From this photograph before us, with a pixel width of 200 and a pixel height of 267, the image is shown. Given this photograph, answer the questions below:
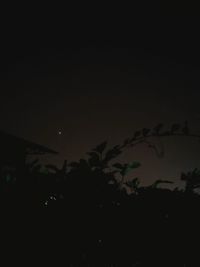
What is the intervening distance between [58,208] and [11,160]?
0.37m

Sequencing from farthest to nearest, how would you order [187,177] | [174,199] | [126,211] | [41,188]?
1. [187,177]
2. [174,199]
3. [126,211]
4. [41,188]

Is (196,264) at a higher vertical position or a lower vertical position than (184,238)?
lower

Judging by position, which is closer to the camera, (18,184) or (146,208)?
(18,184)

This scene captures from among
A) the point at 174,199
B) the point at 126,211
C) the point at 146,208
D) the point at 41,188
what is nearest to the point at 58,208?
the point at 41,188

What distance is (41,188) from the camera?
6.40 feet

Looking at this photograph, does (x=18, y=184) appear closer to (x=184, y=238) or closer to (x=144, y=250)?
(x=144, y=250)

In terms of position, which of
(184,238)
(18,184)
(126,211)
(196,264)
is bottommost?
(196,264)

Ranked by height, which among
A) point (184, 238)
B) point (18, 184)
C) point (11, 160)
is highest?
point (11, 160)

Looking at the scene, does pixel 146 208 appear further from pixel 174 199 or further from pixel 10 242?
pixel 10 242

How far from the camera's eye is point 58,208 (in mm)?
1966

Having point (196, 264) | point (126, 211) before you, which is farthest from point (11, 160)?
point (196, 264)

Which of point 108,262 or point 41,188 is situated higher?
point 41,188

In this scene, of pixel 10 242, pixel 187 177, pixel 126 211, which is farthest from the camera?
pixel 187 177

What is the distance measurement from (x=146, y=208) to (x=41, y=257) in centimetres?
67
